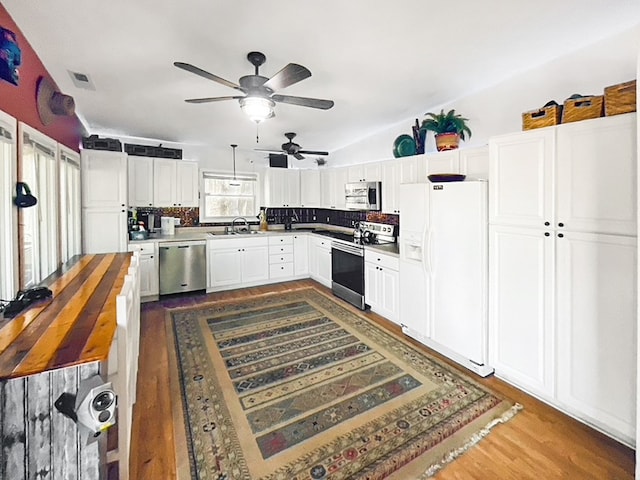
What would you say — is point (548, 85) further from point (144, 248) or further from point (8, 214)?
point (144, 248)

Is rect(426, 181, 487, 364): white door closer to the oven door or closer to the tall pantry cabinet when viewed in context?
the tall pantry cabinet

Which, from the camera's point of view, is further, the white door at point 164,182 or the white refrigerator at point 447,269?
the white door at point 164,182

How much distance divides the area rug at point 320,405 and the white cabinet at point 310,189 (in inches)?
124

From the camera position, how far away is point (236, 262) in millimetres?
5344

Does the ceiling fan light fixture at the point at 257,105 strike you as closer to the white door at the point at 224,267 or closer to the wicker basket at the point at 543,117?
the wicker basket at the point at 543,117

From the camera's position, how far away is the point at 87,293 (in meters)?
2.17

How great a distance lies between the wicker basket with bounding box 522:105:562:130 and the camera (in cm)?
216

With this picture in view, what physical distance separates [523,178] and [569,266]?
702 mm

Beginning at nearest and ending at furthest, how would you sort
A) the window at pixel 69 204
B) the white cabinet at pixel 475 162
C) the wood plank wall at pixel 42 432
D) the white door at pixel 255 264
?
the wood plank wall at pixel 42 432 < the white cabinet at pixel 475 162 < the window at pixel 69 204 < the white door at pixel 255 264

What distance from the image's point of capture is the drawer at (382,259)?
369 cm

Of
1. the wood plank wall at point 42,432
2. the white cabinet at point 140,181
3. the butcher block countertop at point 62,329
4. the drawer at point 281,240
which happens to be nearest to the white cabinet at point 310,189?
the drawer at point 281,240

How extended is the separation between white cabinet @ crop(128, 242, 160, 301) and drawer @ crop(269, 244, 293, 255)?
73.7 inches

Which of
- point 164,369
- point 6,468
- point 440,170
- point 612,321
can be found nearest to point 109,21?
point 6,468

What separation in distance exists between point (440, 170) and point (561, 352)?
2096mm
